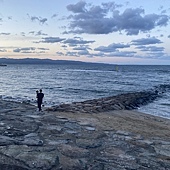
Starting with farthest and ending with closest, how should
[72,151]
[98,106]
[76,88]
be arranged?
[76,88] < [98,106] < [72,151]

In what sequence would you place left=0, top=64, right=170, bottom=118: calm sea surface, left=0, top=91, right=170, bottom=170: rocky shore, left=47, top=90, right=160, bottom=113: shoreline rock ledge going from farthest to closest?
left=0, top=64, right=170, bottom=118: calm sea surface, left=47, top=90, right=160, bottom=113: shoreline rock ledge, left=0, top=91, right=170, bottom=170: rocky shore

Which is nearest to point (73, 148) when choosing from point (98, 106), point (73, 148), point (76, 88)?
point (73, 148)

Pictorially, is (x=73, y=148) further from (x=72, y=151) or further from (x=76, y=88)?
(x=76, y=88)

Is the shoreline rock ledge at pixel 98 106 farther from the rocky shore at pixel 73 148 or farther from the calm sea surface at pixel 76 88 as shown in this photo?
the rocky shore at pixel 73 148

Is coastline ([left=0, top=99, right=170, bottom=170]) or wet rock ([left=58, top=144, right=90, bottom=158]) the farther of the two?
wet rock ([left=58, top=144, right=90, bottom=158])

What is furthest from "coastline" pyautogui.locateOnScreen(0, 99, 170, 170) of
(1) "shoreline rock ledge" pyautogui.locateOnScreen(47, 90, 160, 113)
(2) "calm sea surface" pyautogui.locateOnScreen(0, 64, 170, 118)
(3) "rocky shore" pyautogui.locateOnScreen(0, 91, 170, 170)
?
(2) "calm sea surface" pyautogui.locateOnScreen(0, 64, 170, 118)

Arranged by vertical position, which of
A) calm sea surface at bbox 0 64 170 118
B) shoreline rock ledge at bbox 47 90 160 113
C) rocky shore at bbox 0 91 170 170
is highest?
rocky shore at bbox 0 91 170 170

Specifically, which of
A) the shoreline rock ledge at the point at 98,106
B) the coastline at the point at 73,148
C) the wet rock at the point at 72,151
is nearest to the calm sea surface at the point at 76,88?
the shoreline rock ledge at the point at 98,106

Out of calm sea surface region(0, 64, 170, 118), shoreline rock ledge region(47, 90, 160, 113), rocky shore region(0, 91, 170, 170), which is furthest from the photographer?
calm sea surface region(0, 64, 170, 118)

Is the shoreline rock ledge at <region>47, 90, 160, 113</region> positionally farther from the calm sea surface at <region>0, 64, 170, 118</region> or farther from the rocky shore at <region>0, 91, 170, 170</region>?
the rocky shore at <region>0, 91, 170, 170</region>

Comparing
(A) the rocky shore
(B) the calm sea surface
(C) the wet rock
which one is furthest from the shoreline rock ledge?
(C) the wet rock

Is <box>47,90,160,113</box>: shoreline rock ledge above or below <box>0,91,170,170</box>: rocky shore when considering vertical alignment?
below

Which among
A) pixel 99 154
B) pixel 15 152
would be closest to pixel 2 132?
pixel 15 152

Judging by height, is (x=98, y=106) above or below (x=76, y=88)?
above
